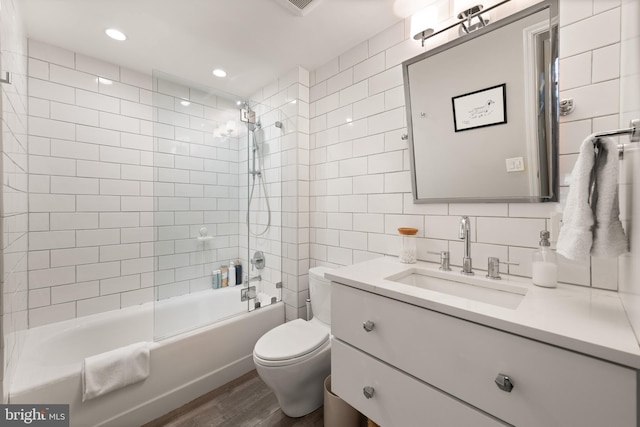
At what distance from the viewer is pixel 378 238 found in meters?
1.62

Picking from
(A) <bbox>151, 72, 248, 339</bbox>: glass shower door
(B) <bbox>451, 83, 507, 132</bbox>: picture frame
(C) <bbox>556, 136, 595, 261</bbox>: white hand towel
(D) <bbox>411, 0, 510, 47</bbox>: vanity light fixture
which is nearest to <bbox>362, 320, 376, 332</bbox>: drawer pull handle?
(C) <bbox>556, 136, 595, 261</bbox>: white hand towel

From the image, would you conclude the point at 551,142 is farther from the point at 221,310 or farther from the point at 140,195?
the point at 140,195

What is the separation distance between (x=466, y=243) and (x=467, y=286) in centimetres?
20

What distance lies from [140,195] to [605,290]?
2.86 m

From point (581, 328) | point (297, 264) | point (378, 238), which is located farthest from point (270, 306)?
point (581, 328)

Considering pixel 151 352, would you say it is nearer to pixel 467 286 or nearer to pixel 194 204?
pixel 194 204

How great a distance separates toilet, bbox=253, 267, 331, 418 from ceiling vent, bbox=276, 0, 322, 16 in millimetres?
1903

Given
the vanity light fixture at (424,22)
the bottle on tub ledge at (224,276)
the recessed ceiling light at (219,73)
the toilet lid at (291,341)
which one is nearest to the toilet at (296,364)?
the toilet lid at (291,341)

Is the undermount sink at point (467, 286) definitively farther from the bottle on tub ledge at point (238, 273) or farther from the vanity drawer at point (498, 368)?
the bottle on tub ledge at point (238, 273)

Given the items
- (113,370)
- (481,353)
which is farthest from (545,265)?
(113,370)

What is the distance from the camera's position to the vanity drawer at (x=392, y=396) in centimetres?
77

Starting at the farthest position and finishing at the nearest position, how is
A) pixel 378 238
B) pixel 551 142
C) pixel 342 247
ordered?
pixel 342 247
pixel 378 238
pixel 551 142

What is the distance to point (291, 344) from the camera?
142 centimetres

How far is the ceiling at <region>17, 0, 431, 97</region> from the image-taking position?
138 cm
